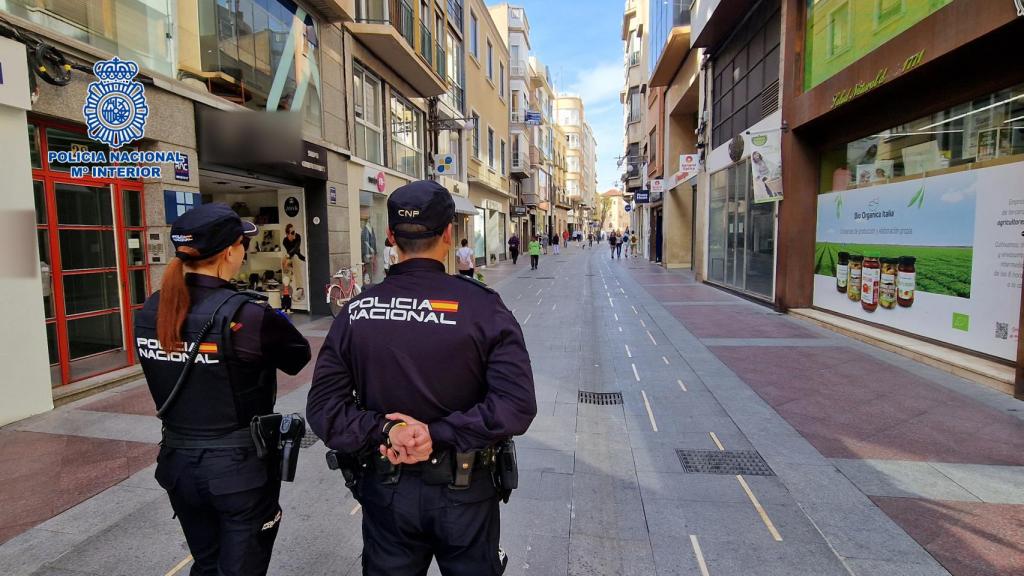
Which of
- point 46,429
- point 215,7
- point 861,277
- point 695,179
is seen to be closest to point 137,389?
point 46,429

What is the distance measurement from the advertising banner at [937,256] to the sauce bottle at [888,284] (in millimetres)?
16

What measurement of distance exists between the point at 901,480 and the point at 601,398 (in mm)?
2755

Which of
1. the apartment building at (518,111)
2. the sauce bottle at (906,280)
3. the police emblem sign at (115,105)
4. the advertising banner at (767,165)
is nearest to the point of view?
the police emblem sign at (115,105)

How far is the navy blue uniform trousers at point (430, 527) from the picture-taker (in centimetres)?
177

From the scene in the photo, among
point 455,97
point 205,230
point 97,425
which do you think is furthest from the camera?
point 455,97

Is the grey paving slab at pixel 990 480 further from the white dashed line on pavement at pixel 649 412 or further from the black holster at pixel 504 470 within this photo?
the black holster at pixel 504 470

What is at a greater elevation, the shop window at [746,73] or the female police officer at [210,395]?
the shop window at [746,73]

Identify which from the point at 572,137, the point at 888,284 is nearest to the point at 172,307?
the point at 888,284

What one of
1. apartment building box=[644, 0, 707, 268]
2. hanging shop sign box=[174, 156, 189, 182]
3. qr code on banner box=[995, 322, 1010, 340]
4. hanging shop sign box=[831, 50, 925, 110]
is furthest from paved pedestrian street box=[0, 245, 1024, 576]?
apartment building box=[644, 0, 707, 268]

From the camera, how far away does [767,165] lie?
11367 millimetres

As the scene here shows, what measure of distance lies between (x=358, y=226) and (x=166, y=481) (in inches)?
453

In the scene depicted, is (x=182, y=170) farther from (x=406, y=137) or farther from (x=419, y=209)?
(x=406, y=137)

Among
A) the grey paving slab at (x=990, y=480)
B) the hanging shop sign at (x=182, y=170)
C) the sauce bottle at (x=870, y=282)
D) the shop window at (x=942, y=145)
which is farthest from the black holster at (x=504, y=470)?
the sauce bottle at (x=870, y=282)

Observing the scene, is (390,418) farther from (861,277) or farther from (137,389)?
(861,277)
